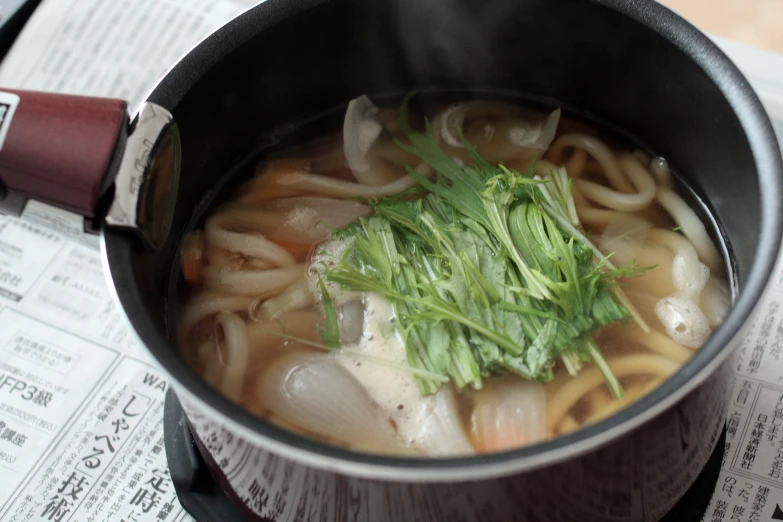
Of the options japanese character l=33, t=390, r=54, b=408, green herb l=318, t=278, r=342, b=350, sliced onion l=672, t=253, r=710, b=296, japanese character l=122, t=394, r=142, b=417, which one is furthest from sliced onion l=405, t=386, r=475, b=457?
japanese character l=33, t=390, r=54, b=408

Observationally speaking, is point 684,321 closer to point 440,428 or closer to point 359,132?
point 440,428

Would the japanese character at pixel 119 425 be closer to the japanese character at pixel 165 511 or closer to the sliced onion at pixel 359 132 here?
the japanese character at pixel 165 511

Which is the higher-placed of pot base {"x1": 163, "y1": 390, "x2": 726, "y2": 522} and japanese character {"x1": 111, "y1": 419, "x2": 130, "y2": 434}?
pot base {"x1": 163, "y1": 390, "x2": 726, "y2": 522}

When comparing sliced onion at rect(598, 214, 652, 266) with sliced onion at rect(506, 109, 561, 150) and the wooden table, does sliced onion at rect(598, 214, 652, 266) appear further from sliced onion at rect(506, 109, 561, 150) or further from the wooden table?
the wooden table

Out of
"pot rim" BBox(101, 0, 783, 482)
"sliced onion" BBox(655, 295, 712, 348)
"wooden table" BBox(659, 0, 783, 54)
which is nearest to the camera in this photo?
"pot rim" BBox(101, 0, 783, 482)

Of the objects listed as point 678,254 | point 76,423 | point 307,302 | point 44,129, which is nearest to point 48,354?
point 76,423

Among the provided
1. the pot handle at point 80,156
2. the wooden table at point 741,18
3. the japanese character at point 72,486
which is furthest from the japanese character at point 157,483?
the wooden table at point 741,18
